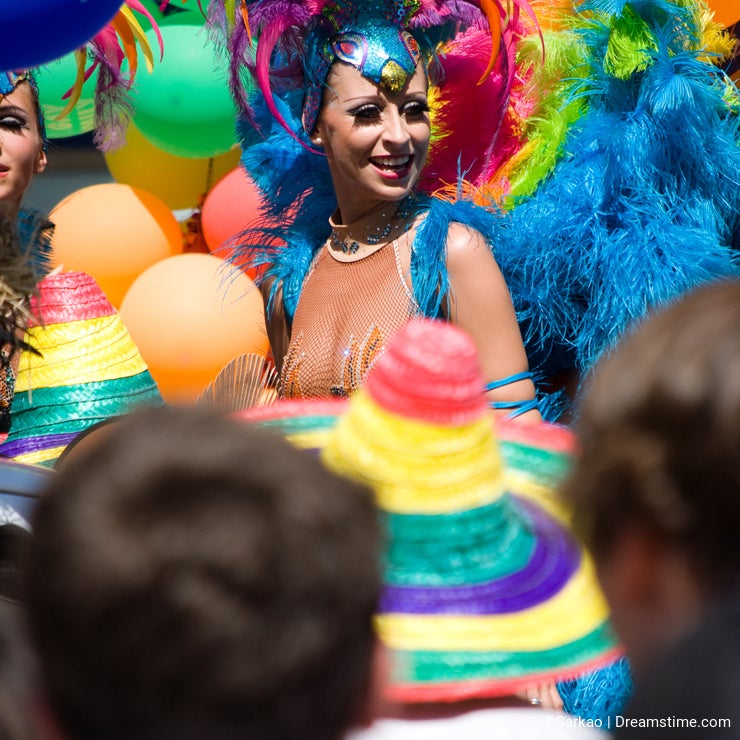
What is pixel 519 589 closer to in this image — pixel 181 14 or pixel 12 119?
pixel 12 119

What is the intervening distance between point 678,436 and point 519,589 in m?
0.34

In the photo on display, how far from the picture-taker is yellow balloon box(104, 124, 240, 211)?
3980 millimetres

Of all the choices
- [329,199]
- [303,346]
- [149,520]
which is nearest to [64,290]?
[303,346]

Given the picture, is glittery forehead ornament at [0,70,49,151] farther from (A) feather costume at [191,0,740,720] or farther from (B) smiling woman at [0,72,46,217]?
(A) feather costume at [191,0,740,720]

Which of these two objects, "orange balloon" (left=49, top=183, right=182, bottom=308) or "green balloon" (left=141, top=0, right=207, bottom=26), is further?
"green balloon" (left=141, top=0, right=207, bottom=26)

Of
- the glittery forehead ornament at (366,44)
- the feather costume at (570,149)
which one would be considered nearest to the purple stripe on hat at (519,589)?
the feather costume at (570,149)

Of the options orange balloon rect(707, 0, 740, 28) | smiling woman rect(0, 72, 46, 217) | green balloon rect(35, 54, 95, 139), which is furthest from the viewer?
green balloon rect(35, 54, 95, 139)

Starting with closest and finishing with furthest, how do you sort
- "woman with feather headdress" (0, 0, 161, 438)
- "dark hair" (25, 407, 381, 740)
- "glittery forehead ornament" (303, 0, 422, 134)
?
"dark hair" (25, 407, 381, 740), "woman with feather headdress" (0, 0, 161, 438), "glittery forehead ornament" (303, 0, 422, 134)

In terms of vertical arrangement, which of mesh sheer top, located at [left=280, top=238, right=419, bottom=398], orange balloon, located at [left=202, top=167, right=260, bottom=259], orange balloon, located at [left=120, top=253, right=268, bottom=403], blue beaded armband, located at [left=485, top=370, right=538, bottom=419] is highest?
mesh sheer top, located at [left=280, top=238, right=419, bottom=398]

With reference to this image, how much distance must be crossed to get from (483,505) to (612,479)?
0.79 feet

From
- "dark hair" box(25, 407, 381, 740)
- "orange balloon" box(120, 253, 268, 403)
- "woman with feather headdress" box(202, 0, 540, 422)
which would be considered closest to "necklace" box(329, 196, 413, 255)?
"woman with feather headdress" box(202, 0, 540, 422)

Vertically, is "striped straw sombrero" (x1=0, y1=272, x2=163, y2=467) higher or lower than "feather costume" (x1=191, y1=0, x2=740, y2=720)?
lower

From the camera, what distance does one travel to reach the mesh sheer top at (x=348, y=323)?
6.59ft

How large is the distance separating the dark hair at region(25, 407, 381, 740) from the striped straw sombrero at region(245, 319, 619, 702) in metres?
0.26
